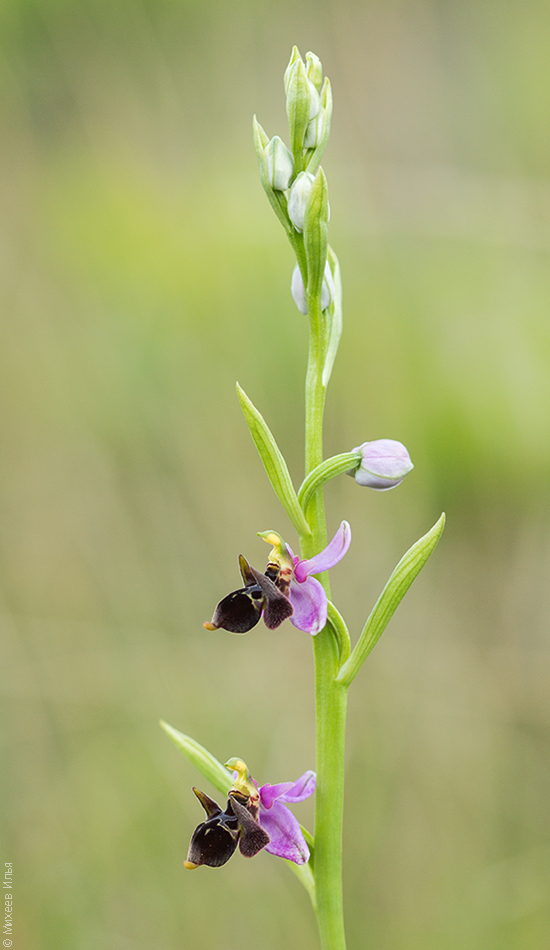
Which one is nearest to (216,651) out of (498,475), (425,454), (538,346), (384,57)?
(425,454)

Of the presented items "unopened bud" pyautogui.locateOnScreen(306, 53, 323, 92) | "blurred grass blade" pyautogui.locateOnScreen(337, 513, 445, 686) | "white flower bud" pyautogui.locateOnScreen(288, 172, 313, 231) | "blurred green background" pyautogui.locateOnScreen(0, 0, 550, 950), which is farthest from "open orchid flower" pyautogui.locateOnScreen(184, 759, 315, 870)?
"blurred green background" pyautogui.locateOnScreen(0, 0, 550, 950)

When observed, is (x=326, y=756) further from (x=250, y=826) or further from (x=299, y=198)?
(x=299, y=198)

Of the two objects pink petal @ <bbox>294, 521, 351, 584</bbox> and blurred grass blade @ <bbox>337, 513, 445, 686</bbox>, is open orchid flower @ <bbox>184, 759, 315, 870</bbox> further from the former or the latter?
pink petal @ <bbox>294, 521, 351, 584</bbox>

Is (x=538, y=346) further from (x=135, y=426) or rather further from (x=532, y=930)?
(x=532, y=930)

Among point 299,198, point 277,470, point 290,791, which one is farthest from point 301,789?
point 299,198

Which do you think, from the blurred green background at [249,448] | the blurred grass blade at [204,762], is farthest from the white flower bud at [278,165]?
the blurred green background at [249,448]

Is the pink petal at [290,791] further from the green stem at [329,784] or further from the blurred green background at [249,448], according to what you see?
the blurred green background at [249,448]
